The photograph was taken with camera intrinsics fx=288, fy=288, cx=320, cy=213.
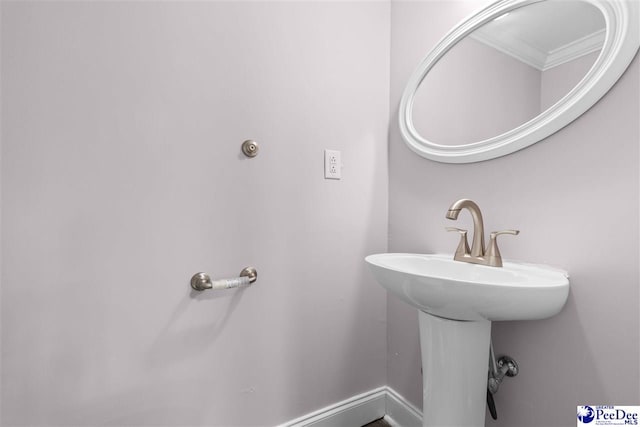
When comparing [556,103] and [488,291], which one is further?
[556,103]

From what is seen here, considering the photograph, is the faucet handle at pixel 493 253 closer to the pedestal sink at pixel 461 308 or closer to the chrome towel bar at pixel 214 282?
the pedestal sink at pixel 461 308

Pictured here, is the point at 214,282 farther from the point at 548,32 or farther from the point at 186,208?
the point at 548,32

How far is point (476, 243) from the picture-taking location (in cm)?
84

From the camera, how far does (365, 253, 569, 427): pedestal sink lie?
595mm

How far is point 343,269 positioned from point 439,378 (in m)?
0.48

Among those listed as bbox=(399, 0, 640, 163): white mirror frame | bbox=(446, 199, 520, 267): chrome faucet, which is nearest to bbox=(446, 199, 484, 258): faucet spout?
bbox=(446, 199, 520, 267): chrome faucet

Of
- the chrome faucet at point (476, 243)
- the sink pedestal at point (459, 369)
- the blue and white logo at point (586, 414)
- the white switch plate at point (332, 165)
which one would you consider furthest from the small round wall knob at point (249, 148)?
the blue and white logo at point (586, 414)

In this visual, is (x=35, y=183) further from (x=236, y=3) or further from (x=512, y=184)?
(x=512, y=184)

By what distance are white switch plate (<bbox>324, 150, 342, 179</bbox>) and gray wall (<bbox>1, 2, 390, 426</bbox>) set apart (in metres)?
0.03

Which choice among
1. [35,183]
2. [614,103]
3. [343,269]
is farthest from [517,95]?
[35,183]

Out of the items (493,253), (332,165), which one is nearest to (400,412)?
(493,253)

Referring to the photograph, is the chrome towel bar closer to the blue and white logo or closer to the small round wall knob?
the small round wall knob

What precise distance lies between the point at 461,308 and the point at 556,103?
0.58 metres

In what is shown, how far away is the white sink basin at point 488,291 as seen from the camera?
58cm
